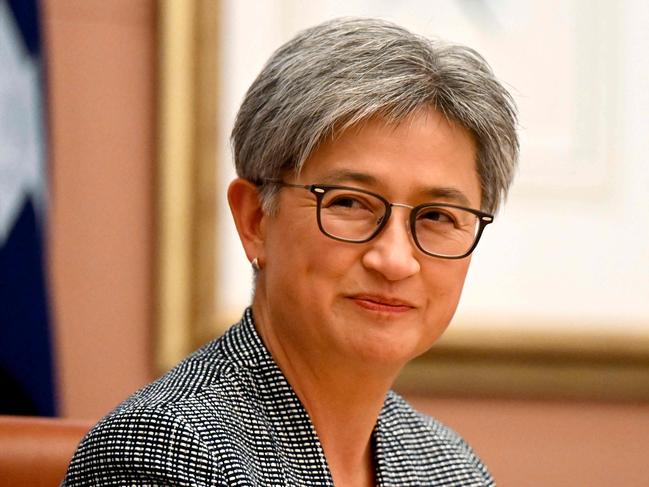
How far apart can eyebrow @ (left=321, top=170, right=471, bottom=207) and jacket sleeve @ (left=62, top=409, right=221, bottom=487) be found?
0.42 meters

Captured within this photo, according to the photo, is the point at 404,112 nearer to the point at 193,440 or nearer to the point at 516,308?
the point at 193,440

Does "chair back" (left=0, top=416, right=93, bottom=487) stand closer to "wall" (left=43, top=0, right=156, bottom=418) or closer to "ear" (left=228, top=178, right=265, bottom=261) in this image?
"ear" (left=228, top=178, right=265, bottom=261)

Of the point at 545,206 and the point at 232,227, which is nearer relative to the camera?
the point at 232,227

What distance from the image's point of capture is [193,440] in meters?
1.49

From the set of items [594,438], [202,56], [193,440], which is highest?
[202,56]

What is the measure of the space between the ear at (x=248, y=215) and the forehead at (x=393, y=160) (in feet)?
0.42

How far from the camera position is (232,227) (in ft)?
9.17

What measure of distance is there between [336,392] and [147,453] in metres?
0.38

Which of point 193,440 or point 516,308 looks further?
point 516,308

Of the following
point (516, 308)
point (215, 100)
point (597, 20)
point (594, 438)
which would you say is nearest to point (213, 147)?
point (215, 100)

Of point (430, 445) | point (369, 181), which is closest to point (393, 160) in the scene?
point (369, 181)

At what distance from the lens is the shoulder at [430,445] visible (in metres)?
1.99

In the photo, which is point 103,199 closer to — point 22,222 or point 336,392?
point 22,222

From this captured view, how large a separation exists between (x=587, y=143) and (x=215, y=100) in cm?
101
